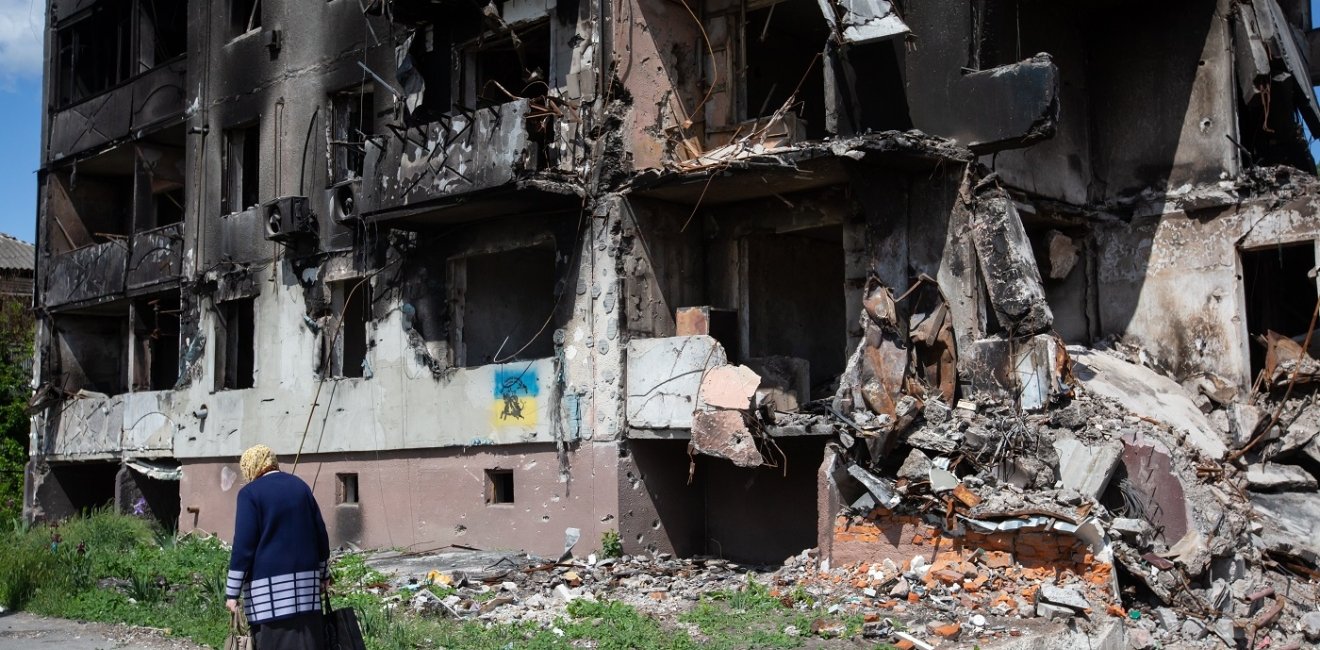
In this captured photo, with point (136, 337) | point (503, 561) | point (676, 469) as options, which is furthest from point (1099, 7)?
point (136, 337)

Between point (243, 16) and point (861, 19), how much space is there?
36.9 feet

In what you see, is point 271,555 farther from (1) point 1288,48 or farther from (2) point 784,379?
(1) point 1288,48

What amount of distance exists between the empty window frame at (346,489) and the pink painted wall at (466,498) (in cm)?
6

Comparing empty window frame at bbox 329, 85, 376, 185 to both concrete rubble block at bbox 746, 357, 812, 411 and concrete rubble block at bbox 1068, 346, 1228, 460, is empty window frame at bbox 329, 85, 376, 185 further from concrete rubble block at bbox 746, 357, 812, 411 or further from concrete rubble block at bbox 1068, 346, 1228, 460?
concrete rubble block at bbox 1068, 346, 1228, 460

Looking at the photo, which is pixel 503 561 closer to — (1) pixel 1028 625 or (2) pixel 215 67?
(1) pixel 1028 625

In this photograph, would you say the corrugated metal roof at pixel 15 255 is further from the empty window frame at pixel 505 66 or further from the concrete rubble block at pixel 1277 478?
the concrete rubble block at pixel 1277 478

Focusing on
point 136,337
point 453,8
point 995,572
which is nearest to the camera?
point 995,572

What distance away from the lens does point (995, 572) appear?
1092 cm

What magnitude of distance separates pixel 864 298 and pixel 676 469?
3.21 m

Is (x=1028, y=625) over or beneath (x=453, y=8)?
beneath

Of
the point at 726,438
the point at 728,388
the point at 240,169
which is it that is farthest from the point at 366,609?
the point at 240,169

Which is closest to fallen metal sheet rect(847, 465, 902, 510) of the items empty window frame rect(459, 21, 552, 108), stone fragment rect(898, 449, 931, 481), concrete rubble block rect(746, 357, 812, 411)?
stone fragment rect(898, 449, 931, 481)

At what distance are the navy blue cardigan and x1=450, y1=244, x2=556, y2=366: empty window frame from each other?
8195 mm

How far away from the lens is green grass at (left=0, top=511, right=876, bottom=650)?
31.7ft
